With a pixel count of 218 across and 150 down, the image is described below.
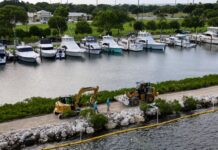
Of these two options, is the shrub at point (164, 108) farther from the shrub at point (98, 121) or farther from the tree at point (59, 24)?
the tree at point (59, 24)

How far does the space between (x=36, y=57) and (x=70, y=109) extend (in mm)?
32155

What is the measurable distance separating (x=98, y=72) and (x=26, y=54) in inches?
548

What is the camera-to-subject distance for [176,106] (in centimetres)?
2998

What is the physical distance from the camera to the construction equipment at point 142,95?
30.9 m

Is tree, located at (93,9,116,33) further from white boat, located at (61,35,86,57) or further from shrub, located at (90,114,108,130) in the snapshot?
shrub, located at (90,114,108,130)

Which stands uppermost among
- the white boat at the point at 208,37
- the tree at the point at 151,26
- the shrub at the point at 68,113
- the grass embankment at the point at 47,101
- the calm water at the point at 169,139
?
the tree at the point at 151,26

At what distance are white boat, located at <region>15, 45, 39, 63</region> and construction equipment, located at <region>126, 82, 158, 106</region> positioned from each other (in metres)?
30.1

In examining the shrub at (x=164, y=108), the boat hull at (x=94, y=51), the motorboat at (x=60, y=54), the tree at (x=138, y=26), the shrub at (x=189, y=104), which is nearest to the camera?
the shrub at (x=164, y=108)

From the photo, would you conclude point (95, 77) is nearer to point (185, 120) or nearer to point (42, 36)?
point (185, 120)

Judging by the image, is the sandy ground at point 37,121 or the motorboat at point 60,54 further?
the motorboat at point 60,54

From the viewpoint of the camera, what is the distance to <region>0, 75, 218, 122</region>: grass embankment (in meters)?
27.9

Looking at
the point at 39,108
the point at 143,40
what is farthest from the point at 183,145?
the point at 143,40

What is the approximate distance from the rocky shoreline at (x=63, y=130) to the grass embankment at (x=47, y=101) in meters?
2.99

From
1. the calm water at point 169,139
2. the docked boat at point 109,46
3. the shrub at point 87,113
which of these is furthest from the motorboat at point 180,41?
the shrub at point 87,113
